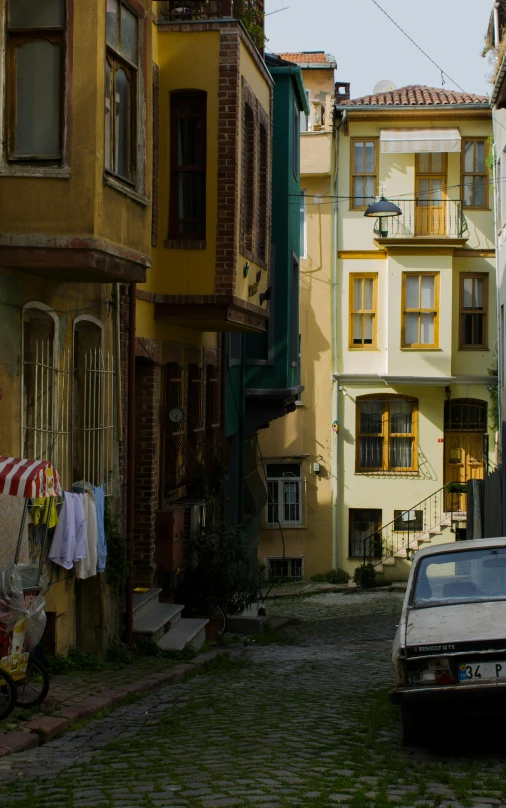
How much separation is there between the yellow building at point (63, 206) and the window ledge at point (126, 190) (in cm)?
2

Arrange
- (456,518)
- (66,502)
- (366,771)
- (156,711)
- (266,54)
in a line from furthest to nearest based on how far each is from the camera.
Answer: (456,518), (266,54), (66,502), (156,711), (366,771)

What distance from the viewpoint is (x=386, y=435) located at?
31.8m

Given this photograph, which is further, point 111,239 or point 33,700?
point 111,239

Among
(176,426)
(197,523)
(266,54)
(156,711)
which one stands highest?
(266,54)

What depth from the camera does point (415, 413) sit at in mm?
31688

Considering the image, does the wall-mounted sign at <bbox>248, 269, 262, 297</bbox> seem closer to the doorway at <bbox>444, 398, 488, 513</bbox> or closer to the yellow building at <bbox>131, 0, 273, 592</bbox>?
the yellow building at <bbox>131, 0, 273, 592</bbox>

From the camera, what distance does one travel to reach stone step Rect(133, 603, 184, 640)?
13.7 meters

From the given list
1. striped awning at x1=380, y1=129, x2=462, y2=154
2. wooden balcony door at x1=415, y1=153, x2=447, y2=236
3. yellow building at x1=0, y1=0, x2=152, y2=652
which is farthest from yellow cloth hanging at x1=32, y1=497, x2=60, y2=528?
striped awning at x1=380, y1=129, x2=462, y2=154

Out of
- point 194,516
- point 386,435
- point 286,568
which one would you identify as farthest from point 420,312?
point 194,516

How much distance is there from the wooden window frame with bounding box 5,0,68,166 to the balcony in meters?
4.91

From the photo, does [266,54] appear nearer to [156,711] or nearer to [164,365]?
[164,365]

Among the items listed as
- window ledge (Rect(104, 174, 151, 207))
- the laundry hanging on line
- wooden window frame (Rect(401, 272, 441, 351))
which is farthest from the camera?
wooden window frame (Rect(401, 272, 441, 351))

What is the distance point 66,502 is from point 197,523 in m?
6.28

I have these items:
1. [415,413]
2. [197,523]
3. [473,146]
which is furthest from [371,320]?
[197,523]
